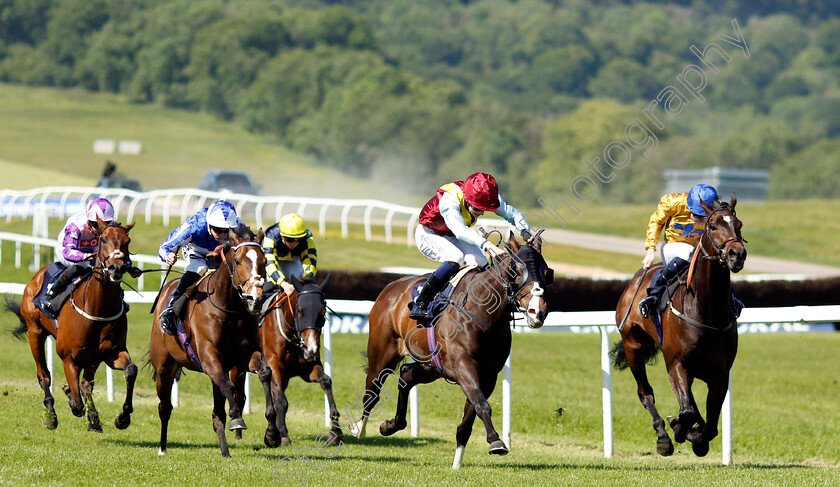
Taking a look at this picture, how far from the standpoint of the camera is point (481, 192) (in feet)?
24.0

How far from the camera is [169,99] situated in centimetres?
8162

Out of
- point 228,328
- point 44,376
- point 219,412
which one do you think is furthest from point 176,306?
point 44,376

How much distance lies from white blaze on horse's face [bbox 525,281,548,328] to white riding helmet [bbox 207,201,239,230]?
8.23ft

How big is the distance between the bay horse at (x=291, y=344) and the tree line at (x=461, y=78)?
51.4 meters

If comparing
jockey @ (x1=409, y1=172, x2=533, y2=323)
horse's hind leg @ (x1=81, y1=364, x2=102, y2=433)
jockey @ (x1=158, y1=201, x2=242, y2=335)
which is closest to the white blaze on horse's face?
jockey @ (x1=409, y1=172, x2=533, y2=323)

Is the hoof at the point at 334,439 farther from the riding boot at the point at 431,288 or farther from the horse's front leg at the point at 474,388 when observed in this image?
the horse's front leg at the point at 474,388

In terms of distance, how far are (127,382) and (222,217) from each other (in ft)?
4.68

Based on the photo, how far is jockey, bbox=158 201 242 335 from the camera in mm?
7961

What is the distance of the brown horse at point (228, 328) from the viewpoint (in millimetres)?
7387

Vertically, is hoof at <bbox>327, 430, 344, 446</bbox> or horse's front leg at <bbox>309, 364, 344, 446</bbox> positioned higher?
horse's front leg at <bbox>309, 364, 344, 446</bbox>

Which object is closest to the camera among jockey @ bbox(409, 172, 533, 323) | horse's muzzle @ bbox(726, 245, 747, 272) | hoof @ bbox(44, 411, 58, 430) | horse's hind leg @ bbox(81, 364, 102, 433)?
horse's muzzle @ bbox(726, 245, 747, 272)

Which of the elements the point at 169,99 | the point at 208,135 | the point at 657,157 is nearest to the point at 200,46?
the point at 169,99

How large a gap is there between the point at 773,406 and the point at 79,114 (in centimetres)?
7029

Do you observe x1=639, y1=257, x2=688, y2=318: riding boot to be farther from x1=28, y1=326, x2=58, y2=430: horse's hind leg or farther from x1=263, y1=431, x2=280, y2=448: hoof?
x1=28, y1=326, x2=58, y2=430: horse's hind leg
